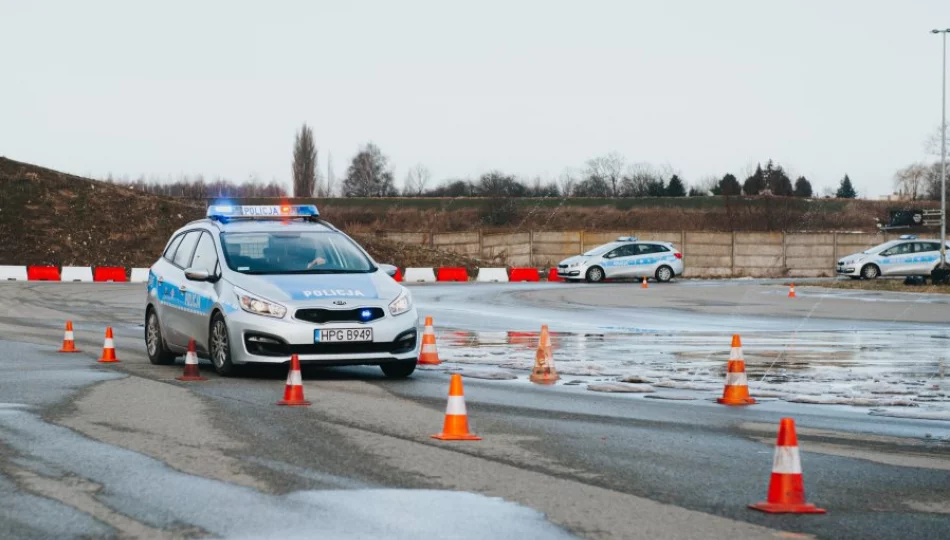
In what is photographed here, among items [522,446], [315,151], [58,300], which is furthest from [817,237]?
[315,151]

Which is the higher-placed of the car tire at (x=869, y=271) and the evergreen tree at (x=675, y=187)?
the evergreen tree at (x=675, y=187)

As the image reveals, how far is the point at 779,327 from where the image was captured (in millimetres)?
24453

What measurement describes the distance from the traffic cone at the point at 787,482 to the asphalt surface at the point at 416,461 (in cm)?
9

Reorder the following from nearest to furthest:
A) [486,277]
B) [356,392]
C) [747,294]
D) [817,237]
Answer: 1. [356,392]
2. [747,294]
3. [486,277]
4. [817,237]

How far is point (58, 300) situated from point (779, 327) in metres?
18.0

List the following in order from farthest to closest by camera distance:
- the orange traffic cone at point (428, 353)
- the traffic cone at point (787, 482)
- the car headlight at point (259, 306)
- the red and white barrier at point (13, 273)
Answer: the red and white barrier at point (13, 273), the orange traffic cone at point (428, 353), the car headlight at point (259, 306), the traffic cone at point (787, 482)

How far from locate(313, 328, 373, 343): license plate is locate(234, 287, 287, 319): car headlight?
42 centimetres

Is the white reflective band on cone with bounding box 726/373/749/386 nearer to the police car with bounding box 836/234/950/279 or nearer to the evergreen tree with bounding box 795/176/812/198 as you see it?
the police car with bounding box 836/234/950/279

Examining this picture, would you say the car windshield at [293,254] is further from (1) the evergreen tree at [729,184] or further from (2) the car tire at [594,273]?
(1) the evergreen tree at [729,184]

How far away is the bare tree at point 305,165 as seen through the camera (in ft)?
391

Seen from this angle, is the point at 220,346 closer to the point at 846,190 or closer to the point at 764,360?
the point at 764,360

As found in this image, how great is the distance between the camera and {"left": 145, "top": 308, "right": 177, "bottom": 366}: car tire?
1600 cm

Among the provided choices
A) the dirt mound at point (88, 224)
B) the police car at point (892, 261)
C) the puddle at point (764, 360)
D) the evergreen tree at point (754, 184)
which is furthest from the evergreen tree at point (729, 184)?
the puddle at point (764, 360)

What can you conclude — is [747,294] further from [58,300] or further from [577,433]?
[577,433]
